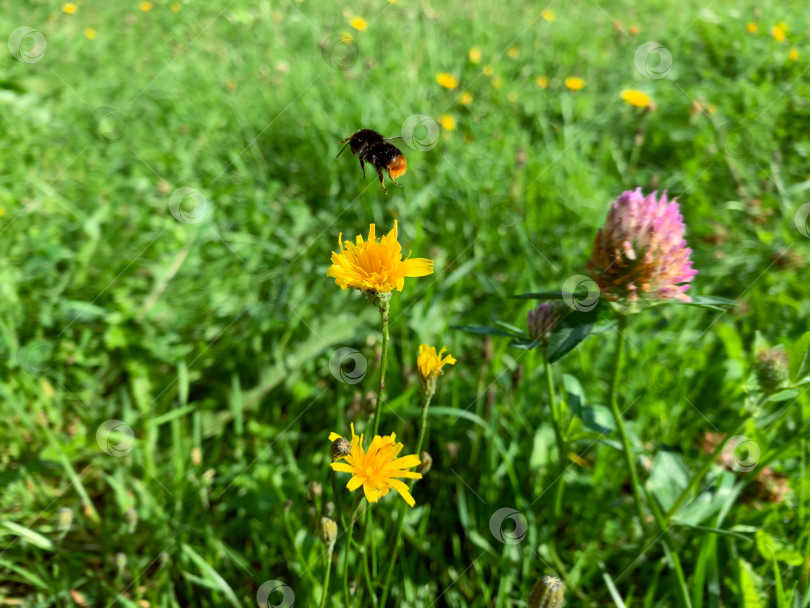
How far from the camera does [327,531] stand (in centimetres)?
89

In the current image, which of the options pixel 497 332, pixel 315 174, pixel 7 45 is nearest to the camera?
pixel 497 332

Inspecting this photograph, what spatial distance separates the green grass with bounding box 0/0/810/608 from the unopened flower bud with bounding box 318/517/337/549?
0.32m

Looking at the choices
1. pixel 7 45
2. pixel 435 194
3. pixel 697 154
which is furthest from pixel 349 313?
pixel 7 45

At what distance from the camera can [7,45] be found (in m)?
3.54

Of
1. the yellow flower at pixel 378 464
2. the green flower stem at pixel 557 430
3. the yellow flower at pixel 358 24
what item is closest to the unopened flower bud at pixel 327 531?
the yellow flower at pixel 378 464

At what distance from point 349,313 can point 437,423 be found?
1.64ft

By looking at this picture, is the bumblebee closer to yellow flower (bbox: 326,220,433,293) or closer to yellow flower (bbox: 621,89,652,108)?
yellow flower (bbox: 326,220,433,293)

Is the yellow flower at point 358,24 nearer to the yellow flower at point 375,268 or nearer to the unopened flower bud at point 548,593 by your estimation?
the yellow flower at point 375,268

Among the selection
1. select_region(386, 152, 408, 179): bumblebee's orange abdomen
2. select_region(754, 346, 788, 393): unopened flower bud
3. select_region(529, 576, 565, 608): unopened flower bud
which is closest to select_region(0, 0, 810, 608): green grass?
select_region(754, 346, 788, 393): unopened flower bud

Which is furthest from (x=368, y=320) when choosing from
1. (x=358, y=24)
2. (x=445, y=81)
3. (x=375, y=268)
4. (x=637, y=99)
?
(x=358, y=24)

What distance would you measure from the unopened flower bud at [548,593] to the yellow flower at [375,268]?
48cm

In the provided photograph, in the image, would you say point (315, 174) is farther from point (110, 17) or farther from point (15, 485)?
point (110, 17)

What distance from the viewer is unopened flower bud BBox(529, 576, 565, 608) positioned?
0.92 metres

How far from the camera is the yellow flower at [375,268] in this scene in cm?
89
